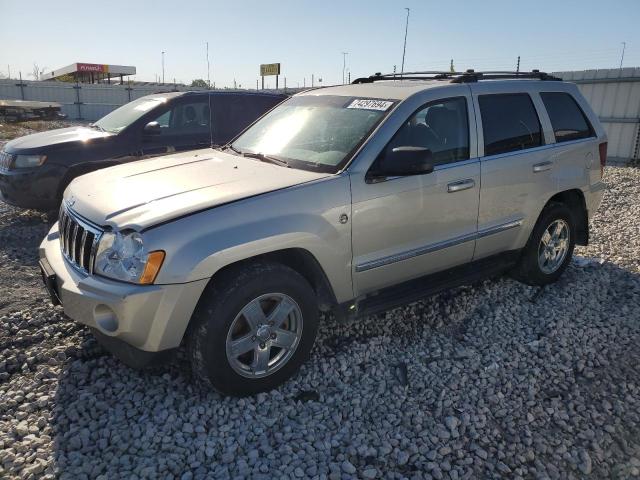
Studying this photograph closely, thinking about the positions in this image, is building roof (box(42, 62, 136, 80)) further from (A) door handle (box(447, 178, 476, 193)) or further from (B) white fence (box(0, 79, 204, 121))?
(A) door handle (box(447, 178, 476, 193))

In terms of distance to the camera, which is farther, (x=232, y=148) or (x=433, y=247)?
(x=232, y=148)

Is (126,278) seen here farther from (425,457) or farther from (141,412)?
(425,457)

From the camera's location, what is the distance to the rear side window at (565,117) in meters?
4.51

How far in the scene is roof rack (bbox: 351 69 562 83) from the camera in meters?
4.05

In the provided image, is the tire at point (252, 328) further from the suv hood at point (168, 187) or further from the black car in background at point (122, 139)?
the black car in background at point (122, 139)

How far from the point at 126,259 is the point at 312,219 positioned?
3.50ft

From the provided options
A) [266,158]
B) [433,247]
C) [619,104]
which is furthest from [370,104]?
[619,104]

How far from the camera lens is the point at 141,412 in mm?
2926

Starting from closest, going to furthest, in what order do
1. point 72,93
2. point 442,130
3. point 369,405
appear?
point 369,405 < point 442,130 < point 72,93

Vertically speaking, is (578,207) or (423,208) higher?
(423,208)

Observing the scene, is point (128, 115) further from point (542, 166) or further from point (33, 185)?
point (542, 166)

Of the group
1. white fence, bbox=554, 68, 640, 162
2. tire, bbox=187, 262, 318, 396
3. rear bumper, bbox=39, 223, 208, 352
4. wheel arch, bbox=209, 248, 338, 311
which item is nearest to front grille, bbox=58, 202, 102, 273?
rear bumper, bbox=39, 223, 208, 352

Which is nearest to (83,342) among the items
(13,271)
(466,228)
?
(13,271)

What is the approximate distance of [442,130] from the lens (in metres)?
3.80
